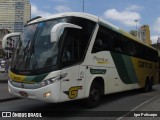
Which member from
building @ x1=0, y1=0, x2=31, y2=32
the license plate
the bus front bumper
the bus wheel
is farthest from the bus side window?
building @ x1=0, y1=0, x2=31, y2=32

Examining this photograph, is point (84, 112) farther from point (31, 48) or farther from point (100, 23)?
point (100, 23)

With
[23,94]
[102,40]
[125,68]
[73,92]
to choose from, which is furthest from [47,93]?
[125,68]

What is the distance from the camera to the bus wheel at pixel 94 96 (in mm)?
11578

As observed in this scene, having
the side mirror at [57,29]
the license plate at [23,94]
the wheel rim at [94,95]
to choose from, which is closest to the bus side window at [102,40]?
the wheel rim at [94,95]

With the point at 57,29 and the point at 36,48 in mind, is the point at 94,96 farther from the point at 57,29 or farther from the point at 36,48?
the point at 57,29

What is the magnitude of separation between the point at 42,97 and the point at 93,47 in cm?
312

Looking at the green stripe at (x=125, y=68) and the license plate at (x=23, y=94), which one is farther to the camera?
the green stripe at (x=125, y=68)

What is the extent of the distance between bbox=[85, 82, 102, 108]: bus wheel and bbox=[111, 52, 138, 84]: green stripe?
2.16 meters

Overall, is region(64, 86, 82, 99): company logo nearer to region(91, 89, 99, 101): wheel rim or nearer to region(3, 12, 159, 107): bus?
region(3, 12, 159, 107): bus

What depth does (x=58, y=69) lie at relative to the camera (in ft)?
31.8

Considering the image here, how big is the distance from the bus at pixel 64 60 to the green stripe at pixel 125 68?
0.49m

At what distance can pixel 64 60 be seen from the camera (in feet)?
32.8

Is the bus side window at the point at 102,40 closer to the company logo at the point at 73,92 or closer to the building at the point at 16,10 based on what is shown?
the company logo at the point at 73,92

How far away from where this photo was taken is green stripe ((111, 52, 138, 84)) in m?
14.3
